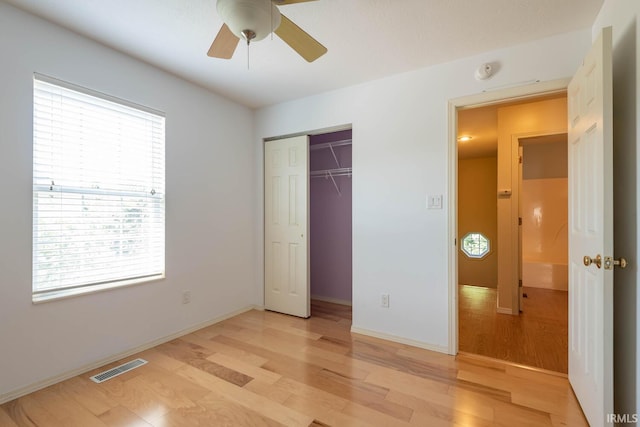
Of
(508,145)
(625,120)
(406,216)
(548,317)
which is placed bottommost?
(548,317)

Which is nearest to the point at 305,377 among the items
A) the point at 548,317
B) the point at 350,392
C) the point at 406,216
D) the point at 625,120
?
the point at 350,392

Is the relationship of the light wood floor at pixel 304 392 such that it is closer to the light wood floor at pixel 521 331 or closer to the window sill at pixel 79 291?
the light wood floor at pixel 521 331

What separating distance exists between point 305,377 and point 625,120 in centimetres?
239

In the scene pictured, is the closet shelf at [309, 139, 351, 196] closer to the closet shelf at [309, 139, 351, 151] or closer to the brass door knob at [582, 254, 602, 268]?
the closet shelf at [309, 139, 351, 151]

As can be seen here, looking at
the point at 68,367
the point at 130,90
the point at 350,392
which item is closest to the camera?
the point at 350,392

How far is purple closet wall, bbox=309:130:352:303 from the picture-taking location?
12.7 ft

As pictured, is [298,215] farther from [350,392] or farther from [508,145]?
[508,145]

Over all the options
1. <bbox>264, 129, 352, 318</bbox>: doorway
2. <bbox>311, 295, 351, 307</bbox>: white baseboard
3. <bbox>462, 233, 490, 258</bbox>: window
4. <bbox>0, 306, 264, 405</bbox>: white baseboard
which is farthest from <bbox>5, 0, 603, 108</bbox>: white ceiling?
<bbox>462, 233, 490, 258</bbox>: window

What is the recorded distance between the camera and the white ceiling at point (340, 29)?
5.73 feet

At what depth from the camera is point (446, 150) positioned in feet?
7.86

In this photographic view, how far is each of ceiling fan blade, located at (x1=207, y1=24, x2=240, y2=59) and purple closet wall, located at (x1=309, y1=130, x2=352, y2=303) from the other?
2.29 m

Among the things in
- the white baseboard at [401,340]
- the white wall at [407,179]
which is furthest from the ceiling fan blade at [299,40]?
the white baseboard at [401,340]

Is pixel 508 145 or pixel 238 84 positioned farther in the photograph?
pixel 508 145

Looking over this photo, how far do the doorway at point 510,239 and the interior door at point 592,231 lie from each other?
0.51 m
